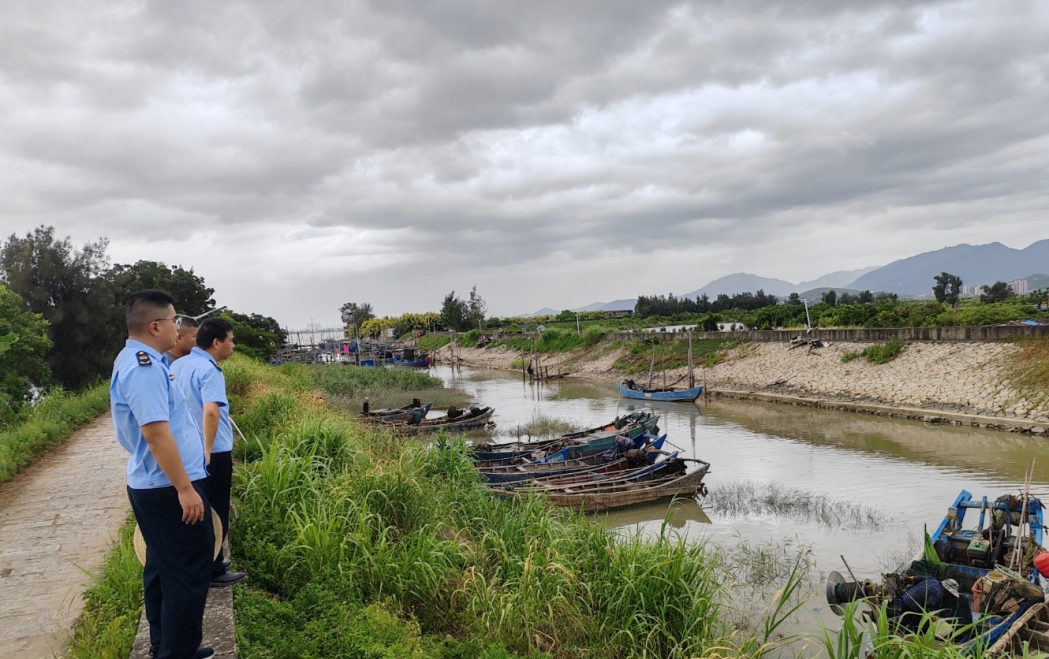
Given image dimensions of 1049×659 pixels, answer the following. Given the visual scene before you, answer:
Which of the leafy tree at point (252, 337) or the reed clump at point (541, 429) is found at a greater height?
the leafy tree at point (252, 337)

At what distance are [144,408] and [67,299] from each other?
84.7ft

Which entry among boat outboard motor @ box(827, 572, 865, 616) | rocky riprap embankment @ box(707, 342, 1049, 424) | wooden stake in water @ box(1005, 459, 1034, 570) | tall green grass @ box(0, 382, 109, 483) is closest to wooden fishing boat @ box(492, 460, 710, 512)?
boat outboard motor @ box(827, 572, 865, 616)

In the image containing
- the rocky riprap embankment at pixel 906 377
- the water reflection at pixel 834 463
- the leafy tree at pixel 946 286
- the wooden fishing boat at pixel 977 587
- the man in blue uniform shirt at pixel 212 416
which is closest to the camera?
the man in blue uniform shirt at pixel 212 416

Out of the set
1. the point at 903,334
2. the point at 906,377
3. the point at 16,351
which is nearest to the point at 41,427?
the point at 16,351

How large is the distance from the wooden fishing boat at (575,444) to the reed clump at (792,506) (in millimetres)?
2755

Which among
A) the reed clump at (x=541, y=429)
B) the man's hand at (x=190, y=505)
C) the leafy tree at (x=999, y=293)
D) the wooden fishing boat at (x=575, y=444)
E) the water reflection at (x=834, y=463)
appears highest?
the leafy tree at (x=999, y=293)

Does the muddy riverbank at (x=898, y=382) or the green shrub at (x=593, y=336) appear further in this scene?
the green shrub at (x=593, y=336)

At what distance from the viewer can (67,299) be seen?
23234mm

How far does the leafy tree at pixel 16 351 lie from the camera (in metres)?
12.9

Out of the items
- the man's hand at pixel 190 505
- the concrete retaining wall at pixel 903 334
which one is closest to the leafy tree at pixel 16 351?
the man's hand at pixel 190 505

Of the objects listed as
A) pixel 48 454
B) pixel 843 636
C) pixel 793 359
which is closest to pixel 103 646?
pixel 843 636

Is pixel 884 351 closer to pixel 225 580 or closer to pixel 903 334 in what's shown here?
pixel 903 334

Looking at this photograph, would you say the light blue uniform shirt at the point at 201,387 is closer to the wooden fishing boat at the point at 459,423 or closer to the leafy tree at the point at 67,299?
the wooden fishing boat at the point at 459,423

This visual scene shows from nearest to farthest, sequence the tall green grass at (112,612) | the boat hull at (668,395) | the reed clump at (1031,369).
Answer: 1. the tall green grass at (112,612)
2. the reed clump at (1031,369)
3. the boat hull at (668,395)
